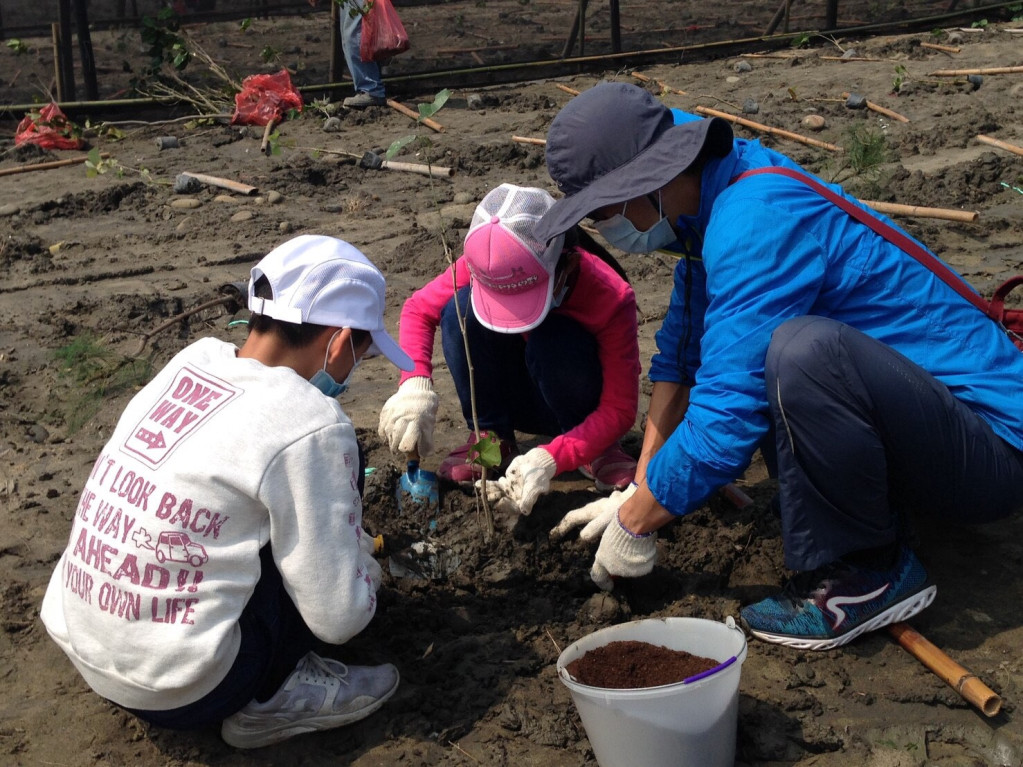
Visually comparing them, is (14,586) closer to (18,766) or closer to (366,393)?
(18,766)

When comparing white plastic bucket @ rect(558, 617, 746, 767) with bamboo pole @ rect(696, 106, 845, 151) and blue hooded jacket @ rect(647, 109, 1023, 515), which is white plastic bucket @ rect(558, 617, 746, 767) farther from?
bamboo pole @ rect(696, 106, 845, 151)

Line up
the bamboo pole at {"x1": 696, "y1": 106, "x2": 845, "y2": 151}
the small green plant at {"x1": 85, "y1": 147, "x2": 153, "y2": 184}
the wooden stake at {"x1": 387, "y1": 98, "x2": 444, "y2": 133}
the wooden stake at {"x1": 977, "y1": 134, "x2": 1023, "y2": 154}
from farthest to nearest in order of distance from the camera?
the wooden stake at {"x1": 387, "y1": 98, "x2": 444, "y2": 133} < the bamboo pole at {"x1": 696, "y1": 106, "x2": 845, "y2": 151} < the wooden stake at {"x1": 977, "y1": 134, "x2": 1023, "y2": 154} < the small green plant at {"x1": 85, "y1": 147, "x2": 153, "y2": 184}

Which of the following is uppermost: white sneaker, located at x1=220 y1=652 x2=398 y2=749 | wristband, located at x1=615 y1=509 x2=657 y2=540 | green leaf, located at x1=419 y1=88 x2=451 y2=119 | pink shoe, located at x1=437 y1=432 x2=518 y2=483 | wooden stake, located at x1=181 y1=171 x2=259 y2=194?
green leaf, located at x1=419 y1=88 x2=451 y2=119

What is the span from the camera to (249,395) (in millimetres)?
1875

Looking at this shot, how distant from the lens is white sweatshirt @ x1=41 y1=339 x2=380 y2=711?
1843 mm

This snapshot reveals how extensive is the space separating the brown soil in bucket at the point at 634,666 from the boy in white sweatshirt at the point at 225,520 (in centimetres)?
48

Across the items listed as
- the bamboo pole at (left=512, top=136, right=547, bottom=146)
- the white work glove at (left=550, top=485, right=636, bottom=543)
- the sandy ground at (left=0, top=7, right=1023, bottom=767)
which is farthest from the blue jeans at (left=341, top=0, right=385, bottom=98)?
the white work glove at (left=550, top=485, right=636, bottom=543)

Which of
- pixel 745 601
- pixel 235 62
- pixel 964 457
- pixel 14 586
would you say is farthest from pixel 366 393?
pixel 235 62

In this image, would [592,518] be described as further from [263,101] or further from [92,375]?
[263,101]

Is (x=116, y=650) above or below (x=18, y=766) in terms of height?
above

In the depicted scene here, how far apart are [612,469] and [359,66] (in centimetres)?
607

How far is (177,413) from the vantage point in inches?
75.2

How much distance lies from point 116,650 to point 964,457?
1.87m

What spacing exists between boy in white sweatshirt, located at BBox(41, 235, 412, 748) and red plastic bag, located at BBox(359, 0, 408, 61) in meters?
6.46
